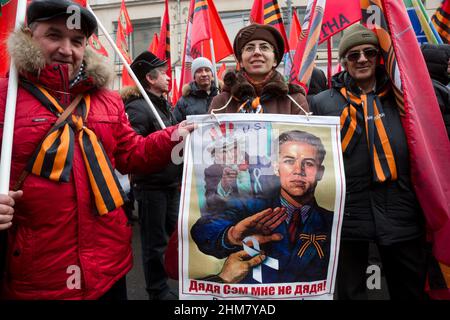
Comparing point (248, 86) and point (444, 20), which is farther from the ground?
point (444, 20)

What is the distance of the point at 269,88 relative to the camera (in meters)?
1.80

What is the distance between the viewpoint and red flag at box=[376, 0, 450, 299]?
1781 mm

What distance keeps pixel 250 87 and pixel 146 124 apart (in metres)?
1.33

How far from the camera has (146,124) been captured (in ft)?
9.54

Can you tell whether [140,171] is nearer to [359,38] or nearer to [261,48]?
[261,48]

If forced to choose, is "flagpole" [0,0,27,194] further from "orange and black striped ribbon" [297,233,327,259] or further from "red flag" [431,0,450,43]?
"red flag" [431,0,450,43]

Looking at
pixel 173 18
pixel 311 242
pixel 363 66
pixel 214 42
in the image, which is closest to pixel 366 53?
pixel 363 66

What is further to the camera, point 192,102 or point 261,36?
point 192,102

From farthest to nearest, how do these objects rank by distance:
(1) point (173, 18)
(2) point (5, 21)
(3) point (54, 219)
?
(1) point (173, 18)
(2) point (5, 21)
(3) point (54, 219)

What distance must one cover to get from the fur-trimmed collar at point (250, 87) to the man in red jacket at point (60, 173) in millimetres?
375

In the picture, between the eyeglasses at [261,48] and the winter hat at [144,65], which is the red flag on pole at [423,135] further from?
the winter hat at [144,65]

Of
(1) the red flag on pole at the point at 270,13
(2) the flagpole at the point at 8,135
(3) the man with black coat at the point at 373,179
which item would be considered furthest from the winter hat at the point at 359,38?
(1) the red flag on pole at the point at 270,13

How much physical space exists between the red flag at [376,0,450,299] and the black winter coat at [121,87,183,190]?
1834mm
